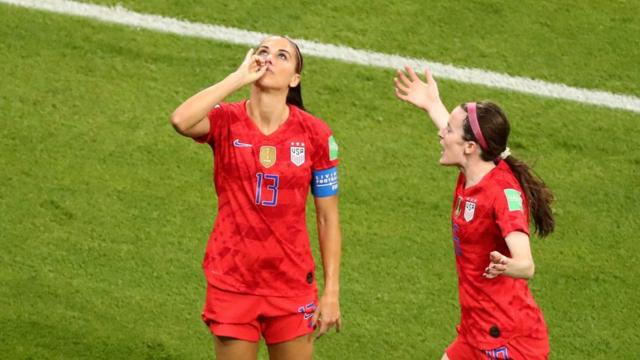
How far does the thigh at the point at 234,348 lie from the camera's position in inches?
319

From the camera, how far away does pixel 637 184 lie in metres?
11.1

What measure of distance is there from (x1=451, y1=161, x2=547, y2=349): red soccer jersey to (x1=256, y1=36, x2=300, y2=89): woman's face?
1.09 metres

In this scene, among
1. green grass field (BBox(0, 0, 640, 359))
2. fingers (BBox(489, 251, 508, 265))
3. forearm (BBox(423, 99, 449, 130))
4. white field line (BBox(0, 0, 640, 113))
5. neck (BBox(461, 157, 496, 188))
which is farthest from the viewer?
white field line (BBox(0, 0, 640, 113))

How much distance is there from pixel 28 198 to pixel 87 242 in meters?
0.62

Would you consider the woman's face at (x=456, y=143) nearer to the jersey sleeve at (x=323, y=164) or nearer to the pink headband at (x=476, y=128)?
the pink headband at (x=476, y=128)

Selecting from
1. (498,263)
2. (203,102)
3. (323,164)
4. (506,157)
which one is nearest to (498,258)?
(498,263)

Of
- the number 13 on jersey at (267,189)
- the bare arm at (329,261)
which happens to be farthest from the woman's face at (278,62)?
the bare arm at (329,261)

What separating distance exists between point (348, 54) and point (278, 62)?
389 centimetres

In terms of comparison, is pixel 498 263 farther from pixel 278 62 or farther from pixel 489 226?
pixel 278 62

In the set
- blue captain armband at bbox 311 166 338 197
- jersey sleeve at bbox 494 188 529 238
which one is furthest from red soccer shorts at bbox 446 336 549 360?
blue captain armband at bbox 311 166 338 197

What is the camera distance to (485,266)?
318 inches

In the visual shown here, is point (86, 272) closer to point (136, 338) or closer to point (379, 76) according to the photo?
point (136, 338)

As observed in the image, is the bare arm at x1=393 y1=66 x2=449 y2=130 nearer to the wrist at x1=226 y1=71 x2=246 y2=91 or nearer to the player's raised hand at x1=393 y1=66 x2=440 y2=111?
the player's raised hand at x1=393 y1=66 x2=440 y2=111

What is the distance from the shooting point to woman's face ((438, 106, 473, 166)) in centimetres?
817
